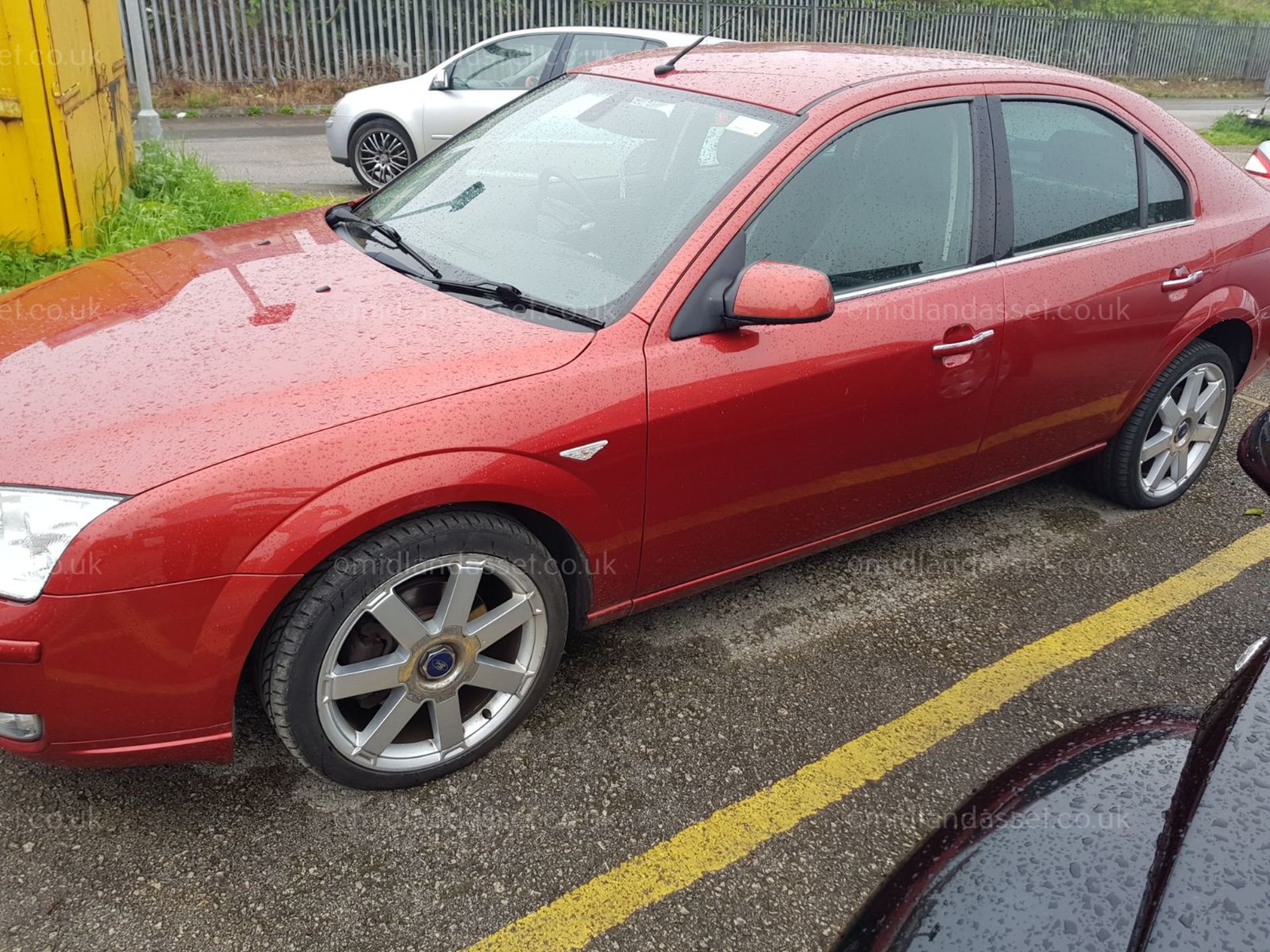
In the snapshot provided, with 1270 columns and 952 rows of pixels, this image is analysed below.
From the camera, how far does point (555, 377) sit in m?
2.45

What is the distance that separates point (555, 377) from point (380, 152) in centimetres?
747

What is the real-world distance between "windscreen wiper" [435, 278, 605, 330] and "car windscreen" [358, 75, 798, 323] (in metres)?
0.02

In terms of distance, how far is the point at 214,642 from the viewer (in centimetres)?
214

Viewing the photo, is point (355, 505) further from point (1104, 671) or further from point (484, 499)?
point (1104, 671)

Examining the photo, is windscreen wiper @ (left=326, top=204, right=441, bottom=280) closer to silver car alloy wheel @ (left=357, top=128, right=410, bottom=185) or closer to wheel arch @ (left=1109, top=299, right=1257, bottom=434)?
wheel arch @ (left=1109, top=299, right=1257, bottom=434)

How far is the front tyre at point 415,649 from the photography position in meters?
2.26

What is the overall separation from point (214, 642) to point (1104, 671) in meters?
2.55

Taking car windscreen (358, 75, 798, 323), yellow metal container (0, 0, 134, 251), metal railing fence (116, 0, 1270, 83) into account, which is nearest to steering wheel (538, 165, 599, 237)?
car windscreen (358, 75, 798, 323)

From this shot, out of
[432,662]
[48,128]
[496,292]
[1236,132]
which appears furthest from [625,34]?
[1236,132]

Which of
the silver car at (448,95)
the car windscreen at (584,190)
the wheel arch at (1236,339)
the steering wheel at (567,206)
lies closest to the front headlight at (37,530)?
the car windscreen at (584,190)

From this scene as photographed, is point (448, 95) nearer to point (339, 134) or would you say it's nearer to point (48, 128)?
point (339, 134)

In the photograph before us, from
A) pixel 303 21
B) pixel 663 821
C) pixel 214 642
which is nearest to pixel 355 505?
pixel 214 642

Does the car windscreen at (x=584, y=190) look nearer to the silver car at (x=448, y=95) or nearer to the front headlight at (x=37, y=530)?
the front headlight at (x=37, y=530)

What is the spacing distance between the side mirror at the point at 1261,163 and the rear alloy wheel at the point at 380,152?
20.9 ft
